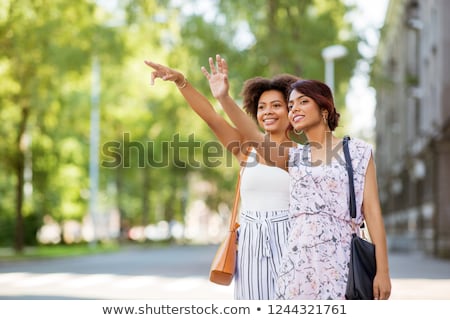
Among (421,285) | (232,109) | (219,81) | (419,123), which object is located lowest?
(421,285)

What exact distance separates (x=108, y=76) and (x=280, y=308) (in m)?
40.0

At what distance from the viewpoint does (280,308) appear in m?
3.72

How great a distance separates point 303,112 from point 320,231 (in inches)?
18.9

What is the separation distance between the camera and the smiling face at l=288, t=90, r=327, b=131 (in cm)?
383

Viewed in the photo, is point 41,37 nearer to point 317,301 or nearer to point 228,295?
point 228,295

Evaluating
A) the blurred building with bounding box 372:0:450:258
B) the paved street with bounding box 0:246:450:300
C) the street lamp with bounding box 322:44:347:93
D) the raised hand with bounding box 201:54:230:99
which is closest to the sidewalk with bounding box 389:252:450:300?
the paved street with bounding box 0:246:450:300

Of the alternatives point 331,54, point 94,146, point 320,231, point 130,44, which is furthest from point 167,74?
point 94,146

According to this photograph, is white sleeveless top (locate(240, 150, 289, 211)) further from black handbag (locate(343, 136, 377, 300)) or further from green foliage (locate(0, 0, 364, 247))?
green foliage (locate(0, 0, 364, 247))

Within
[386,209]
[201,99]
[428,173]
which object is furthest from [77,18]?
[386,209]

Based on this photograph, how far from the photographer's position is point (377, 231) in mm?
3688

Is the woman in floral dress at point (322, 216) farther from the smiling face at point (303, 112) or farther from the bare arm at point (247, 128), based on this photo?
the bare arm at point (247, 128)

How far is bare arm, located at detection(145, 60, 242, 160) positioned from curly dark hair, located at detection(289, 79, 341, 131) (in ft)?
1.14

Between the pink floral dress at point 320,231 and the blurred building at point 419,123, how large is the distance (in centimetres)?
2341

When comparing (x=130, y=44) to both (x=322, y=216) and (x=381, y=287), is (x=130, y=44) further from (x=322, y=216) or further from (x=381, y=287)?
(x=381, y=287)
